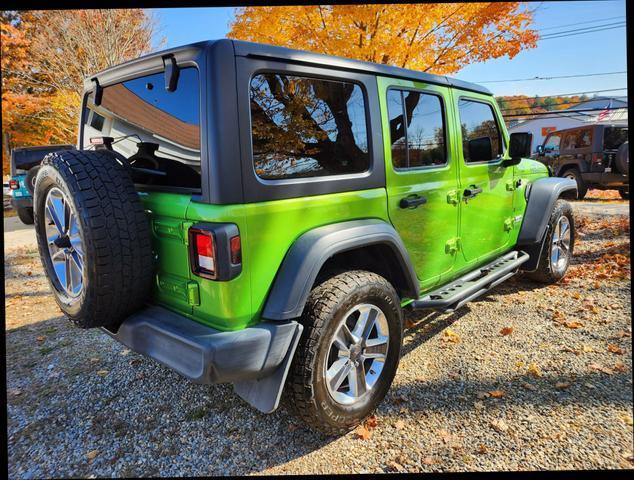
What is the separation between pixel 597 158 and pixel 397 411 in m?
11.5

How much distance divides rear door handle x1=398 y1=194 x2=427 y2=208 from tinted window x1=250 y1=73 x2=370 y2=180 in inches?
15.3

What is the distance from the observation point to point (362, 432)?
2475 mm

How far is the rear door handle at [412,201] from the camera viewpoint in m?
2.73

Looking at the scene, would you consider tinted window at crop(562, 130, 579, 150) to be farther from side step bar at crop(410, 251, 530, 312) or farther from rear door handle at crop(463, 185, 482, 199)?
rear door handle at crop(463, 185, 482, 199)

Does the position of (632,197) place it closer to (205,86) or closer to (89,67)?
(205,86)

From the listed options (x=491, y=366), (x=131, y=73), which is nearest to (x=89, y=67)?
(x=131, y=73)

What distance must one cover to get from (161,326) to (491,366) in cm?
241

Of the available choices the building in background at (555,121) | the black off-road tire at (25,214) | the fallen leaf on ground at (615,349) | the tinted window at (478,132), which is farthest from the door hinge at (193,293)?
the building in background at (555,121)

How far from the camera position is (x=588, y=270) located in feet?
17.4

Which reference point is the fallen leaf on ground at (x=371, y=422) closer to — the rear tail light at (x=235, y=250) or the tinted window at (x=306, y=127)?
the rear tail light at (x=235, y=250)

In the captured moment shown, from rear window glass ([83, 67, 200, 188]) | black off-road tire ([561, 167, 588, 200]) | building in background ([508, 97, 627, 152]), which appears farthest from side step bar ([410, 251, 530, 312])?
building in background ([508, 97, 627, 152])

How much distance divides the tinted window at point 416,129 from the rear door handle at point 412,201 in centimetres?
22

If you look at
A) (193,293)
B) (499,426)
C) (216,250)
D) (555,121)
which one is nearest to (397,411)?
(499,426)

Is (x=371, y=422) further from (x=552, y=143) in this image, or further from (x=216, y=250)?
(x=552, y=143)
